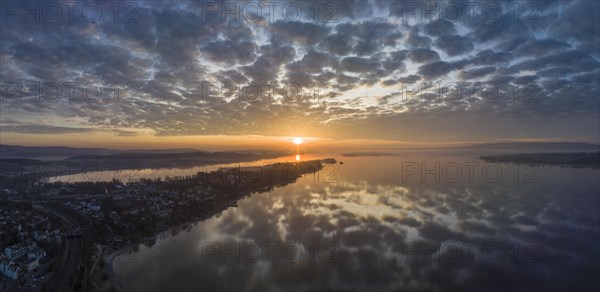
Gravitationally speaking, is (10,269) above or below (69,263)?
above

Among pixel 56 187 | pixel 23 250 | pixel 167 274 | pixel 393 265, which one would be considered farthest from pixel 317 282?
pixel 56 187

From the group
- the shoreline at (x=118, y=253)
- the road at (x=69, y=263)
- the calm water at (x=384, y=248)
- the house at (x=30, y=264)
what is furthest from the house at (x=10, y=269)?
the calm water at (x=384, y=248)

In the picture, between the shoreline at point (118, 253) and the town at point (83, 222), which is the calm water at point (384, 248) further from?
the town at point (83, 222)

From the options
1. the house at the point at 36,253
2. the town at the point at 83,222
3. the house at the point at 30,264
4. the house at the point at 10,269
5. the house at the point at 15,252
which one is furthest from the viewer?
the house at the point at 36,253

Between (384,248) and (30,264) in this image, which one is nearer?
(30,264)

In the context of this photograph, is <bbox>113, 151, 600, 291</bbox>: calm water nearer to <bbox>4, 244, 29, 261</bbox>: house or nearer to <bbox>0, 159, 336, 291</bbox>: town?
<bbox>0, 159, 336, 291</bbox>: town

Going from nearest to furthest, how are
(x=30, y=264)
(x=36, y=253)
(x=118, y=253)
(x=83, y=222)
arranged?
(x=30, y=264) < (x=36, y=253) < (x=118, y=253) < (x=83, y=222)

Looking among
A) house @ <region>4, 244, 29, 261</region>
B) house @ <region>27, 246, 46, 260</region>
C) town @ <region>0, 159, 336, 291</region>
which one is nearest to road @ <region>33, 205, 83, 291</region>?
town @ <region>0, 159, 336, 291</region>

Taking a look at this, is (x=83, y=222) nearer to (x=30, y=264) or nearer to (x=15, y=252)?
(x=15, y=252)

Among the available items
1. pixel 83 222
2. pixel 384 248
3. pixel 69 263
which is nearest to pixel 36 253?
pixel 69 263
